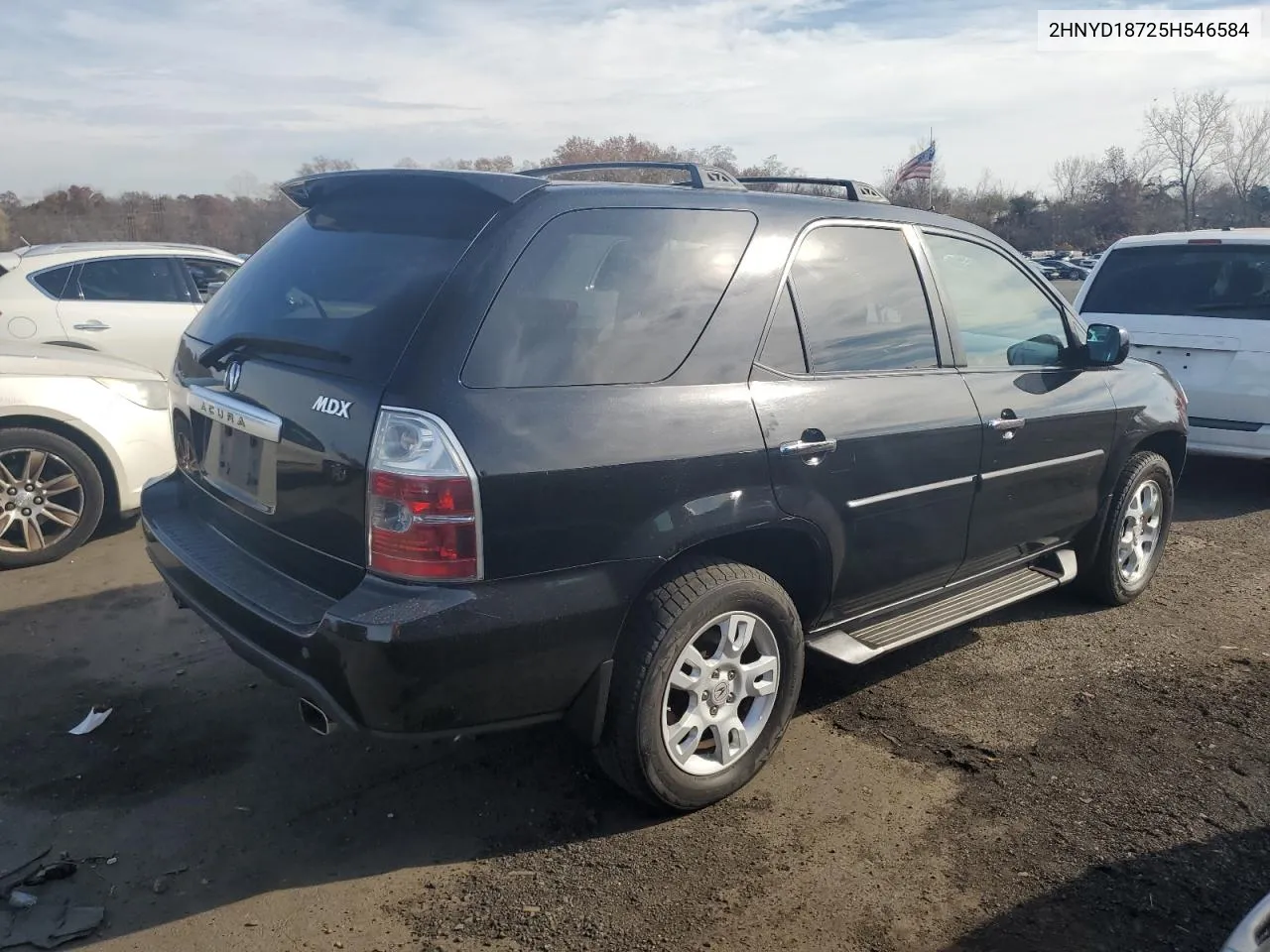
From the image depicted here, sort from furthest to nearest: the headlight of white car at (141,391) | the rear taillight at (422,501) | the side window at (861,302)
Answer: the headlight of white car at (141,391), the side window at (861,302), the rear taillight at (422,501)

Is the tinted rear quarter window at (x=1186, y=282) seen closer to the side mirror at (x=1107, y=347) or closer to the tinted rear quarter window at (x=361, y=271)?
the side mirror at (x=1107, y=347)

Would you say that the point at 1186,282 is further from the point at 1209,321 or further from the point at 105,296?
the point at 105,296

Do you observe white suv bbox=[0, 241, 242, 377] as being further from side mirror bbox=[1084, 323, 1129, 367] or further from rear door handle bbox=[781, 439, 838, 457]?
side mirror bbox=[1084, 323, 1129, 367]

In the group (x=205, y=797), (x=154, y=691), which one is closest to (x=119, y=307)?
(x=154, y=691)

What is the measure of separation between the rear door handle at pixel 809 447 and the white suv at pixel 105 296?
5.86 meters

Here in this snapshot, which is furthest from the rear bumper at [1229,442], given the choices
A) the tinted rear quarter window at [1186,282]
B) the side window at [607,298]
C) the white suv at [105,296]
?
the white suv at [105,296]

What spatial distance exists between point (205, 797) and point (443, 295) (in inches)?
71.4

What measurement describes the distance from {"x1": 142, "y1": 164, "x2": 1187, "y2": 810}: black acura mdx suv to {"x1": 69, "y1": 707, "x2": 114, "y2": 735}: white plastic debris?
A: 760 millimetres

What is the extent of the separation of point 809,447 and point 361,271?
4.75 ft

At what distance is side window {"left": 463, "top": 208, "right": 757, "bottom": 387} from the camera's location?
2.68 m

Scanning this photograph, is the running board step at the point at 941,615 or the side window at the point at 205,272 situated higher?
the side window at the point at 205,272

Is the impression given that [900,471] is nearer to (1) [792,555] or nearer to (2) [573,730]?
(1) [792,555]

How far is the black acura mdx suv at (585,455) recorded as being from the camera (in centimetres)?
256

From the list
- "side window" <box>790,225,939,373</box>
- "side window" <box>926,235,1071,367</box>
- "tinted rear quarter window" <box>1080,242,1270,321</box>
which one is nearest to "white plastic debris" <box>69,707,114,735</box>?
"side window" <box>790,225,939,373</box>
